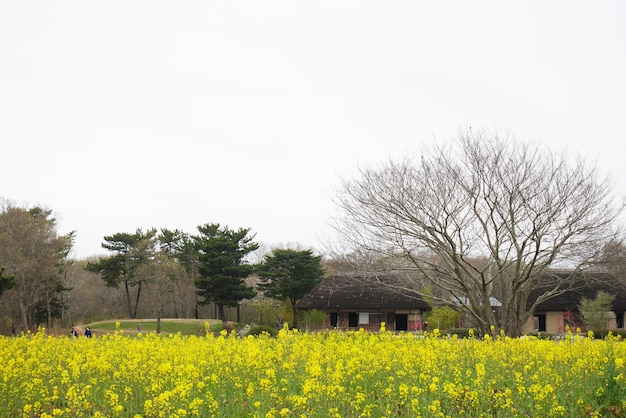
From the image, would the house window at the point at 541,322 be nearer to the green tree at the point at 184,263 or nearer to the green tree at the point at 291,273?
the green tree at the point at 291,273

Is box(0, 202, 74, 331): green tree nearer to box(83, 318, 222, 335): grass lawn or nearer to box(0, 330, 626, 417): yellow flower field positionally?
box(83, 318, 222, 335): grass lawn

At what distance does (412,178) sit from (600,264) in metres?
6.25

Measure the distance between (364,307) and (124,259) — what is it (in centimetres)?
2145

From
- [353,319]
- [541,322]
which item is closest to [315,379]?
[353,319]

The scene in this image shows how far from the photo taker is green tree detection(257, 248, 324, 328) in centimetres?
4472

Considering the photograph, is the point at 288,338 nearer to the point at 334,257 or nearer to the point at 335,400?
the point at 335,400

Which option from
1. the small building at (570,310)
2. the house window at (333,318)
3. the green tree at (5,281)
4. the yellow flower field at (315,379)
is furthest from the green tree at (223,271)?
the yellow flower field at (315,379)

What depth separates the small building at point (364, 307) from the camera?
130ft

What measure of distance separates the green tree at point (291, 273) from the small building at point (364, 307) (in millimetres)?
3605

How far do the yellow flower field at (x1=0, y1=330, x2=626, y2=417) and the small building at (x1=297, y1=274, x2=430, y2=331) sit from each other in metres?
28.6

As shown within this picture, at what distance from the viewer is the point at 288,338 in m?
10.9

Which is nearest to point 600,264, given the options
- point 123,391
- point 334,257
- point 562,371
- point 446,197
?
point 446,197

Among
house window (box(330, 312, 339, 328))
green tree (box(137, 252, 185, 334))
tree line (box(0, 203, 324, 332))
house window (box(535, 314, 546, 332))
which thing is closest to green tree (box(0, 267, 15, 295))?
tree line (box(0, 203, 324, 332))

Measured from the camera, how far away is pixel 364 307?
130 ft
